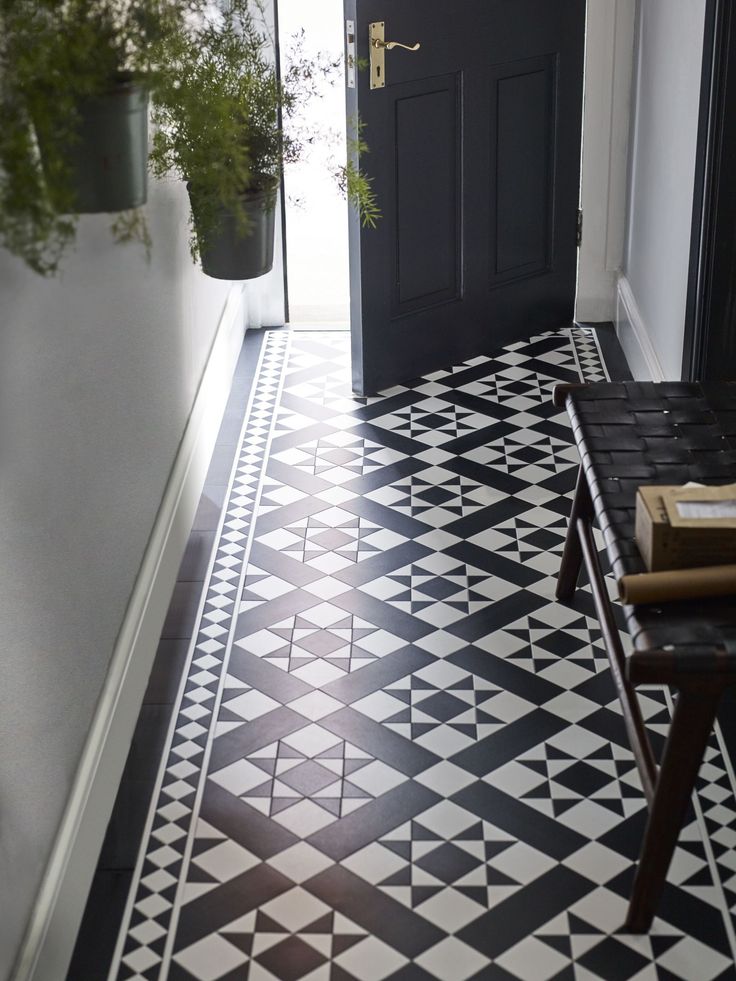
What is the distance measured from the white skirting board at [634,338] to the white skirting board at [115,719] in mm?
1485

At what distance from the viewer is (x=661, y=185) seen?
4.20 metres

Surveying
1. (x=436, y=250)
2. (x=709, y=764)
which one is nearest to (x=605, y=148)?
(x=436, y=250)

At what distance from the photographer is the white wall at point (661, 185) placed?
12.4 ft

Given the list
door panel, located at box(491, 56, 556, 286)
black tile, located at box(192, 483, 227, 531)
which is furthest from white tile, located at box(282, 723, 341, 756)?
door panel, located at box(491, 56, 556, 286)

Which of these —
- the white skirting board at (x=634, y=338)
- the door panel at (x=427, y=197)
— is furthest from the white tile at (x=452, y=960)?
the door panel at (x=427, y=197)

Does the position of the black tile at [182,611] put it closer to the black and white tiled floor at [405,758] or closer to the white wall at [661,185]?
the black and white tiled floor at [405,758]

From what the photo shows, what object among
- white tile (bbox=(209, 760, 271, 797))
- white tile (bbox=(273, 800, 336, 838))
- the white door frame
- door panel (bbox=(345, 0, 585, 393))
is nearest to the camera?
white tile (bbox=(273, 800, 336, 838))

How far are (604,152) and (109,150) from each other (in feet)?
10.4

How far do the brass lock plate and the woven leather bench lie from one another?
1557 millimetres

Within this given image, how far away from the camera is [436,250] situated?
4.52 m

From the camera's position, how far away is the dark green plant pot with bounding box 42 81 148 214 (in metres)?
2.01

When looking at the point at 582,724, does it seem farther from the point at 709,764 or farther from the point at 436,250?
the point at 436,250

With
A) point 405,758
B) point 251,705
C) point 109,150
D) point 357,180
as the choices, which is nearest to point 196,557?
point 251,705

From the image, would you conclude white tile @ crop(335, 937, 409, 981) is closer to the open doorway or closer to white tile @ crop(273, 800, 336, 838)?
white tile @ crop(273, 800, 336, 838)
